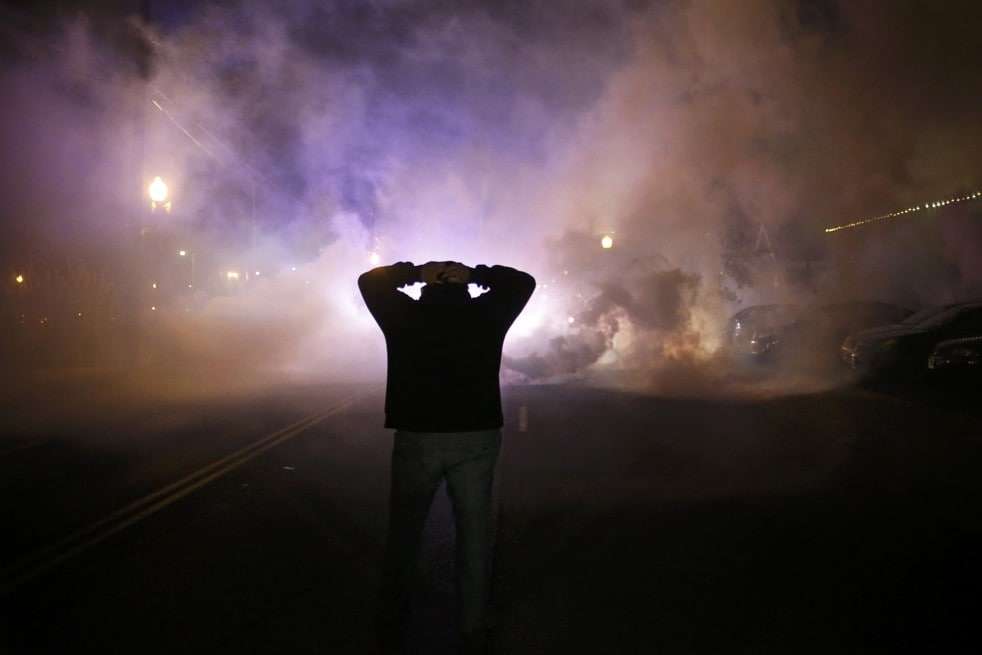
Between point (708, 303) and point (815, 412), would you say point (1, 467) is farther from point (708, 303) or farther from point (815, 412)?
point (708, 303)

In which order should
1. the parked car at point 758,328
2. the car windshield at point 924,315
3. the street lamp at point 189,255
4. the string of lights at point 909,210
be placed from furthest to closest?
the street lamp at point 189,255 < the parked car at point 758,328 < the string of lights at point 909,210 < the car windshield at point 924,315

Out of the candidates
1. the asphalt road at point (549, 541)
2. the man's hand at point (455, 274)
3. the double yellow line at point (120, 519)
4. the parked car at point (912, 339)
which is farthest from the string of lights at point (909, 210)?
the man's hand at point (455, 274)

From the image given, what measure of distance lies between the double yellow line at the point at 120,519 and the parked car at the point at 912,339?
9.16 metres

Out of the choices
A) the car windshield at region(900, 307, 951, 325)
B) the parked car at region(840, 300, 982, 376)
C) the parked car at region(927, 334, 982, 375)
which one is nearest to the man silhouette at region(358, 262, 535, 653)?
the parked car at region(927, 334, 982, 375)

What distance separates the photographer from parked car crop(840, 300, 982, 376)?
12305mm

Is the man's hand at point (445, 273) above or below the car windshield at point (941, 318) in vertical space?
below

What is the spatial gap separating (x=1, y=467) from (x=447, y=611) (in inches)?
229

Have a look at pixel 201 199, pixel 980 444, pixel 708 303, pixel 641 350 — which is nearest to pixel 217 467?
pixel 980 444

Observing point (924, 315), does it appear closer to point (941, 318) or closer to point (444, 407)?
point (941, 318)

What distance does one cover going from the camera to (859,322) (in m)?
15.3

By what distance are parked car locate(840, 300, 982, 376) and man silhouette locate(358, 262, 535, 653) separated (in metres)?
11.3

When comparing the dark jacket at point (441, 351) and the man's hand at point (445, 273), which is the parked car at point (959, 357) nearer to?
the dark jacket at point (441, 351)

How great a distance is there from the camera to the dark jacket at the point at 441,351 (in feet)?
9.52

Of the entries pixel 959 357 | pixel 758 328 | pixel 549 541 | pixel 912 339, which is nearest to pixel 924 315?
pixel 912 339
